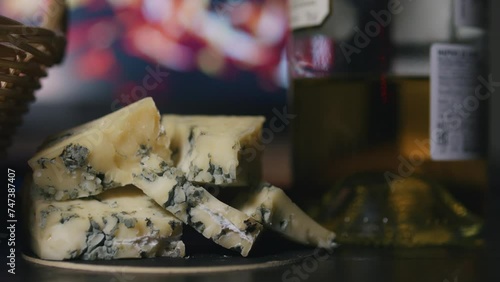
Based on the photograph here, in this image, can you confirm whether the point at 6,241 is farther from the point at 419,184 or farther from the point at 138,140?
the point at 419,184

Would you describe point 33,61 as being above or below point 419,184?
above

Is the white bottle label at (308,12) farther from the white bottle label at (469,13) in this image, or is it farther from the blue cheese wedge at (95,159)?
the blue cheese wedge at (95,159)

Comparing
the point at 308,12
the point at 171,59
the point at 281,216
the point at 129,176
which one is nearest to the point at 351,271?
the point at 281,216

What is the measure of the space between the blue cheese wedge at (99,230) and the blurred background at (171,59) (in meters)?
0.64

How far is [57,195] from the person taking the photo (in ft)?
2.37

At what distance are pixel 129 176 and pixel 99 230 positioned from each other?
0.18ft

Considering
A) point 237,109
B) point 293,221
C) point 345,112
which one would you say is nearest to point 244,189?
point 293,221

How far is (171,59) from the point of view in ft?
4.51

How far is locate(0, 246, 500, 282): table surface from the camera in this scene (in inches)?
25.7

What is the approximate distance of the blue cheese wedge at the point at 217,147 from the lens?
74 centimetres

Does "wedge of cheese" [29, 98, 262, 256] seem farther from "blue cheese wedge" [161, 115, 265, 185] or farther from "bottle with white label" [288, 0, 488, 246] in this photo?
"bottle with white label" [288, 0, 488, 246]

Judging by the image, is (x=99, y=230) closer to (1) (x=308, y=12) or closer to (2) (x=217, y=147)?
(2) (x=217, y=147)

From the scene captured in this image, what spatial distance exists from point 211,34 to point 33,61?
62 cm

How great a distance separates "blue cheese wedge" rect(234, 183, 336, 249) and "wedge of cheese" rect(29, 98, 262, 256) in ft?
0.09
